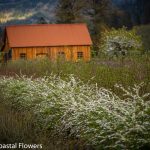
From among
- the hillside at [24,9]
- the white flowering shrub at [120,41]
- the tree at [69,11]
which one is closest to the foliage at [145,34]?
the white flowering shrub at [120,41]

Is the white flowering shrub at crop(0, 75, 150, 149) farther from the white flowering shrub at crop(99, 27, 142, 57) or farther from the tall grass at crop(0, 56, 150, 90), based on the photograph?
the white flowering shrub at crop(99, 27, 142, 57)

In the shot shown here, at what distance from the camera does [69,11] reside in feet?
182

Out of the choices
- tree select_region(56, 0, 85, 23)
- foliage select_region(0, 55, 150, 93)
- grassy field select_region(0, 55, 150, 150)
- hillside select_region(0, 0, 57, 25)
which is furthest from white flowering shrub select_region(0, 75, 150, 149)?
hillside select_region(0, 0, 57, 25)

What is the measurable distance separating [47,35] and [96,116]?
1547 inches

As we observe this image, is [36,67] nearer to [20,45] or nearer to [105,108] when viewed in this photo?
[105,108]

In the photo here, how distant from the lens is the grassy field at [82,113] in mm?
6309

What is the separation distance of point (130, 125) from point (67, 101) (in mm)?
2299

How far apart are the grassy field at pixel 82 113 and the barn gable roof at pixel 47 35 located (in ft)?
105

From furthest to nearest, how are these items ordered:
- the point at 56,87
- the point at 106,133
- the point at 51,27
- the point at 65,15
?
the point at 65,15 → the point at 51,27 → the point at 56,87 → the point at 106,133

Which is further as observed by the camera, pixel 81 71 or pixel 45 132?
pixel 81 71

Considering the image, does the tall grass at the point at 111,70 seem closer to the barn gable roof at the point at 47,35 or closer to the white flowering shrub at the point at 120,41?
the white flowering shrub at the point at 120,41

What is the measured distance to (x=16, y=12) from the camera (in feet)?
363

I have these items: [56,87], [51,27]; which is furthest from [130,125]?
[51,27]

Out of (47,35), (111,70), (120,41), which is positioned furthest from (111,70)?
(47,35)
